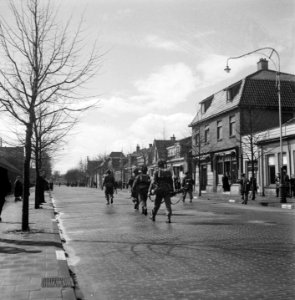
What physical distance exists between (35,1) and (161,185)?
591 centimetres

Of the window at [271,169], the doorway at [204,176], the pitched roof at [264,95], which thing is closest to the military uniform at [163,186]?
the window at [271,169]

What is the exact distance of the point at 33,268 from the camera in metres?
5.74

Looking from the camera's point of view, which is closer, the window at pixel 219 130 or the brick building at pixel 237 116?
the brick building at pixel 237 116

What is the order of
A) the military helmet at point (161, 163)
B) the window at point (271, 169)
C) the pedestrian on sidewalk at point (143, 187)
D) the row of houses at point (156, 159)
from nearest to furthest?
1. the military helmet at point (161, 163)
2. the pedestrian on sidewalk at point (143, 187)
3. the window at point (271, 169)
4. the row of houses at point (156, 159)

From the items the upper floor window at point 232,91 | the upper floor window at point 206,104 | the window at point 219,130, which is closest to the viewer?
the upper floor window at point 232,91

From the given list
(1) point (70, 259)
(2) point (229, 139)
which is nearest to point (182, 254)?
(1) point (70, 259)

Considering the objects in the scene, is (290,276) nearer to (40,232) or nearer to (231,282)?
(231,282)

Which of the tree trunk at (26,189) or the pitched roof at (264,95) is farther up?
the pitched roof at (264,95)

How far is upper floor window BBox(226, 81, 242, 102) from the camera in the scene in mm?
35678

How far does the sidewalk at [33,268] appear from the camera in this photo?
4539 millimetres

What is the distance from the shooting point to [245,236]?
9289 millimetres

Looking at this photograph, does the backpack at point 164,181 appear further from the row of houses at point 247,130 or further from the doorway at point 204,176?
the doorway at point 204,176

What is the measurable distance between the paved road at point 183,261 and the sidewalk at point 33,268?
31 centimetres

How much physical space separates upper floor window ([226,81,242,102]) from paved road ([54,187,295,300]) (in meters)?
25.6
